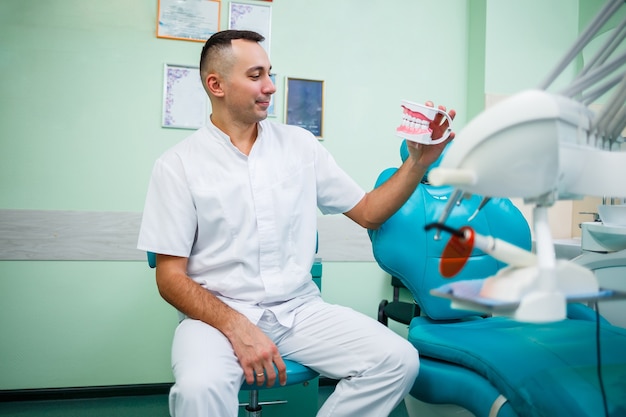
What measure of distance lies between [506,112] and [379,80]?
201 centimetres

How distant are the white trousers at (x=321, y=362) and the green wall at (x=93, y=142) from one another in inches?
45.3

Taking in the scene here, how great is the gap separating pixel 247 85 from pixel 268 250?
535mm

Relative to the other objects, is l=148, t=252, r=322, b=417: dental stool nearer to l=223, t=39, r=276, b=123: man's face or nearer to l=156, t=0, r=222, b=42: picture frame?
l=223, t=39, r=276, b=123: man's face

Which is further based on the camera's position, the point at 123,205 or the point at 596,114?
the point at 123,205

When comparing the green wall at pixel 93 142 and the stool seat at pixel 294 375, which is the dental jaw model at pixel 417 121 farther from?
the green wall at pixel 93 142

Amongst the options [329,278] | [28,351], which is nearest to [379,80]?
[329,278]

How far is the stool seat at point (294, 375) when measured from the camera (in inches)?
49.6

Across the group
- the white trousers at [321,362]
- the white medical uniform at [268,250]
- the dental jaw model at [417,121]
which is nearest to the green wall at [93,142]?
the white medical uniform at [268,250]

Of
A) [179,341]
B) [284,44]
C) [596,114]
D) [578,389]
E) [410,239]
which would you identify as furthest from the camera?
[284,44]

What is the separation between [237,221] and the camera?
1.50 meters

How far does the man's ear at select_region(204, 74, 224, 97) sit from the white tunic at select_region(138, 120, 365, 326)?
133 mm

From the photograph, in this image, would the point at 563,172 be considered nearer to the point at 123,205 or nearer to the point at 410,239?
the point at 410,239

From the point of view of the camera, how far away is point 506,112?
2.22 ft

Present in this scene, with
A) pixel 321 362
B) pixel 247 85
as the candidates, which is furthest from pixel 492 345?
pixel 247 85
